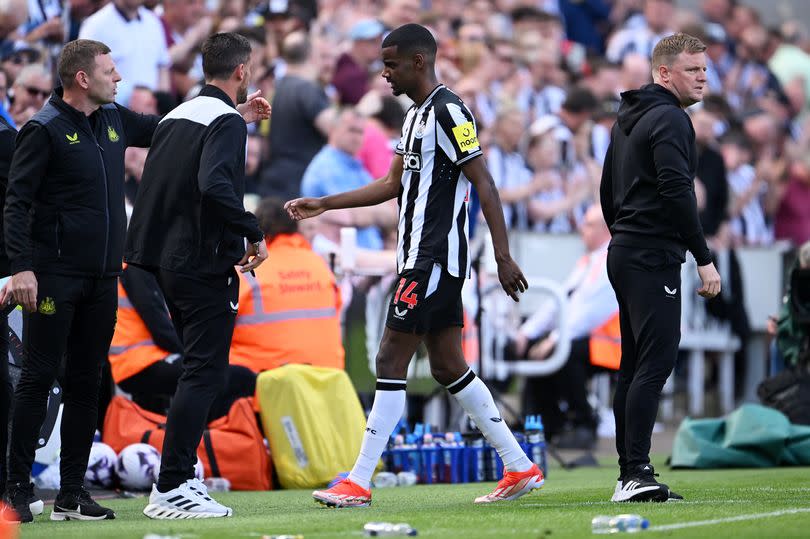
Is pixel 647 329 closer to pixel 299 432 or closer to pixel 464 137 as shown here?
pixel 464 137

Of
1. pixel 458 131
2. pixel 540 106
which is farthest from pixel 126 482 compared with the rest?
pixel 540 106

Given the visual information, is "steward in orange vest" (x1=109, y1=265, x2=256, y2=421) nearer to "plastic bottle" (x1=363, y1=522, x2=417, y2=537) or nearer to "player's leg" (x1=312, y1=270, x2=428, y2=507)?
"player's leg" (x1=312, y1=270, x2=428, y2=507)

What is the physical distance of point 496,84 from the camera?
17.2m

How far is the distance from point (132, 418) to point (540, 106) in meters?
8.82

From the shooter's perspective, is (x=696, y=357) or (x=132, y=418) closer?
(x=132, y=418)

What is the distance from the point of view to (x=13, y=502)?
23.8ft

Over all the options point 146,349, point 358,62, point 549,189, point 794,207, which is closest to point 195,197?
point 146,349

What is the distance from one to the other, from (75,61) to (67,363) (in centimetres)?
148

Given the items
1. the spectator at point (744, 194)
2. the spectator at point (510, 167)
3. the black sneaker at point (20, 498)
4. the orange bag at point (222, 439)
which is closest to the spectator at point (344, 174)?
the spectator at point (510, 167)

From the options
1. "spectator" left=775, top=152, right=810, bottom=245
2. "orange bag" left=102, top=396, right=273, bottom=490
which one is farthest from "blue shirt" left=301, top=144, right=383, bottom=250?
"spectator" left=775, top=152, right=810, bottom=245

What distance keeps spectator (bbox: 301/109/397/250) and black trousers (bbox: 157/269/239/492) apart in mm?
5869

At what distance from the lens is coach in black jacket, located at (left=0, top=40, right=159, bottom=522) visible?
23.7ft

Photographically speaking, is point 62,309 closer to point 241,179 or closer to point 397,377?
point 241,179

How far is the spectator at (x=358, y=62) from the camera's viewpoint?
50.4 feet
